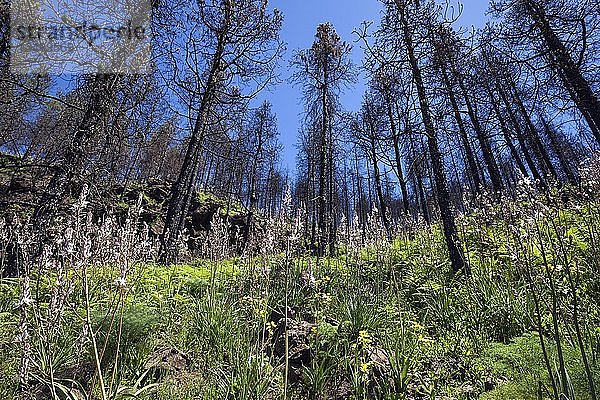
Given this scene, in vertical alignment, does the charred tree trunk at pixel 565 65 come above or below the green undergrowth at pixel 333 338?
above

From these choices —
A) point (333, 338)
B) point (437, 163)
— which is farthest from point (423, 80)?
point (333, 338)

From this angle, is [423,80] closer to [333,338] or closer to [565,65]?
[565,65]

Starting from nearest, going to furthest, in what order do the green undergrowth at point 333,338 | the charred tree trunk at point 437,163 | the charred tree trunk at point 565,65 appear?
the green undergrowth at point 333,338, the charred tree trunk at point 565,65, the charred tree trunk at point 437,163

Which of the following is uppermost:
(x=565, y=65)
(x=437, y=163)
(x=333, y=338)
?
(x=565, y=65)

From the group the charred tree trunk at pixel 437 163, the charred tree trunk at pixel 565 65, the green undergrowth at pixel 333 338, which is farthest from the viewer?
the charred tree trunk at pixel 437 163

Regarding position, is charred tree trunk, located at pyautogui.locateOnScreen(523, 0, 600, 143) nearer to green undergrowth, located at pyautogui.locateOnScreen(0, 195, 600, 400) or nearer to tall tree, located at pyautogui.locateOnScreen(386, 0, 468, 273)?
tall tree, located at pyautogui.locateOnScreen(386, 0, 468, 273)

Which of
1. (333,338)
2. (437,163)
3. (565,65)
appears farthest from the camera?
(437,163)

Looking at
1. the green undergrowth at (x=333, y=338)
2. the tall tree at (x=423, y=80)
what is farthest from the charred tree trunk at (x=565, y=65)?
the green undergrowth at (x=333, y=338)

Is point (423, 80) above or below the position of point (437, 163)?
above

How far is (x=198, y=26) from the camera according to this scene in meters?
9.03

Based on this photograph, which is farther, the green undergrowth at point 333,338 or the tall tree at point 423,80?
the tall tree at point 423,80

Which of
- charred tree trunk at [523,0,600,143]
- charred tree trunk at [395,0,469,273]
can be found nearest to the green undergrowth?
charred tree trunk at [395,0,469,273]

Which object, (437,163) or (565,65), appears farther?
(437,163)

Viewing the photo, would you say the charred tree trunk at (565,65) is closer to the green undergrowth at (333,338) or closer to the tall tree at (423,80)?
the tall tree at (423,80)
